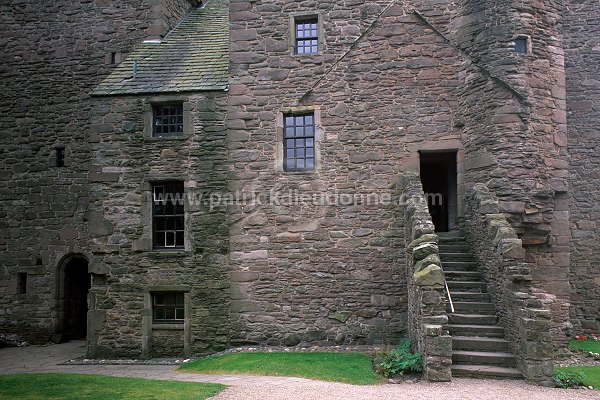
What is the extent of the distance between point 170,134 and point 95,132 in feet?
6.50

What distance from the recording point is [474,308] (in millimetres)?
10172

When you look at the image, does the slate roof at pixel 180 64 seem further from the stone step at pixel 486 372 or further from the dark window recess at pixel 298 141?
the stone step at pixel 486 372

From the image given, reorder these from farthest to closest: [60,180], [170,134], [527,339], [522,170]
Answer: [60,180] → [170,134] → [522,170] → [527,339]

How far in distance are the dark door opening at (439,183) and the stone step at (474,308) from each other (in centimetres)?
339

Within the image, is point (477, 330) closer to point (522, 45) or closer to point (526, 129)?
point (526, 129)

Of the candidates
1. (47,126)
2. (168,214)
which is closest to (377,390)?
(168,214)

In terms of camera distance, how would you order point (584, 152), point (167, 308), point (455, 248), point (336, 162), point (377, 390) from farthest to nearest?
point (584, 152) < point (167, 308) < point (336, 162) < point (455, 248) < point (377, 390)

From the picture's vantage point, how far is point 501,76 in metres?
11.5

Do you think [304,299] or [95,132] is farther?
[95,132]

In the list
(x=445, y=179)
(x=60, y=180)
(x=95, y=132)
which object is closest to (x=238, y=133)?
(x=95, y=132)

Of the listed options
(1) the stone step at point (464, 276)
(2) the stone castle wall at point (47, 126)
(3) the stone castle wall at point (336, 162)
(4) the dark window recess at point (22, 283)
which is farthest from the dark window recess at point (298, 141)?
(4) the dark window recess at point (22, 283)

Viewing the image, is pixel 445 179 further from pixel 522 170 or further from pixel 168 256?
pixel 168 256

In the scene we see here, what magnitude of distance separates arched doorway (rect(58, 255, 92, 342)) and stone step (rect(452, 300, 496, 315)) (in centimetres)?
1200

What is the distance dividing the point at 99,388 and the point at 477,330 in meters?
6.73
